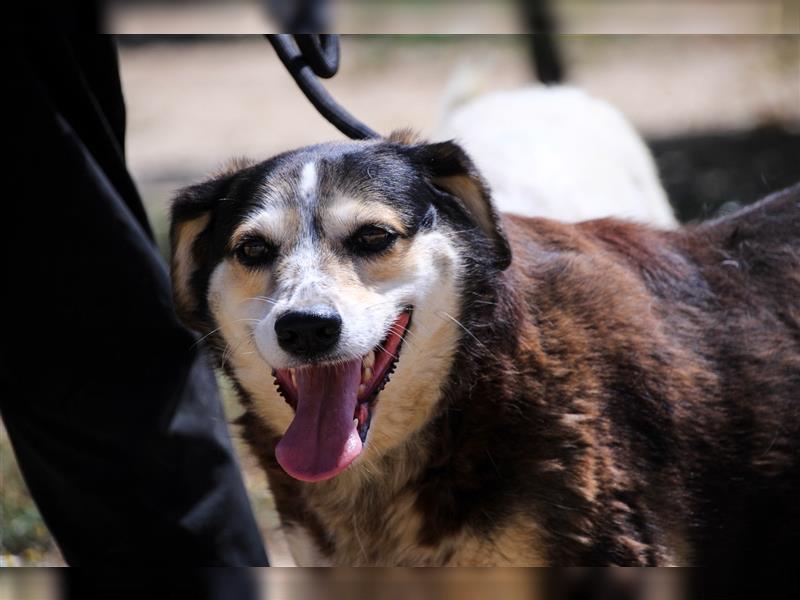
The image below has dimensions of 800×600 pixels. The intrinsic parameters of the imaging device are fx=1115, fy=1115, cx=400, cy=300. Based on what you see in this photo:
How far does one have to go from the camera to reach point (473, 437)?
8.67 feet

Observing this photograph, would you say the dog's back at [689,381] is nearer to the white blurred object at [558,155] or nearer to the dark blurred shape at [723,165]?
the white blurred object at [558,155]

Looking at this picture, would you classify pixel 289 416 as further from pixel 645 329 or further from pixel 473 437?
pixel 645 329

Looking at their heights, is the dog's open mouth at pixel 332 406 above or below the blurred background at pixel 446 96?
above

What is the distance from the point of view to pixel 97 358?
3.01 m

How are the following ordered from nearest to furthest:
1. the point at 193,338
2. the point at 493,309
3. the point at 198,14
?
the point at 198,14, the point at 493,309, the point at 193,338

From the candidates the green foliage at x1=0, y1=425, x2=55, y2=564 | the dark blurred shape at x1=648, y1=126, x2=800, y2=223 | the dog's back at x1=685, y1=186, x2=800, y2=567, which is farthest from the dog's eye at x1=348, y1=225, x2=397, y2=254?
the dark blurred shape at x1=648, y1=126, x2=800, y2=223

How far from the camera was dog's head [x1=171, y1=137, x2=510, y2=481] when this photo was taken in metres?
2.47

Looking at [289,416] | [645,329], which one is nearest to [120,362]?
[289,416]

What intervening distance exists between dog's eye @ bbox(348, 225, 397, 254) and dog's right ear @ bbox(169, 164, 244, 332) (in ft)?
1.30

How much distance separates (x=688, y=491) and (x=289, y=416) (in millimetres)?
977

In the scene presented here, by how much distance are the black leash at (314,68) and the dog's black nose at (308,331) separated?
25.5 inches

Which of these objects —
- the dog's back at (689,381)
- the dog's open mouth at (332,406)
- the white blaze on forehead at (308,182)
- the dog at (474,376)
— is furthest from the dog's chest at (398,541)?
the white blaze on forehead at (308,182)

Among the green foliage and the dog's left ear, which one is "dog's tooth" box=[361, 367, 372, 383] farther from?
the green foliage

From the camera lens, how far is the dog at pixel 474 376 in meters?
2.55
